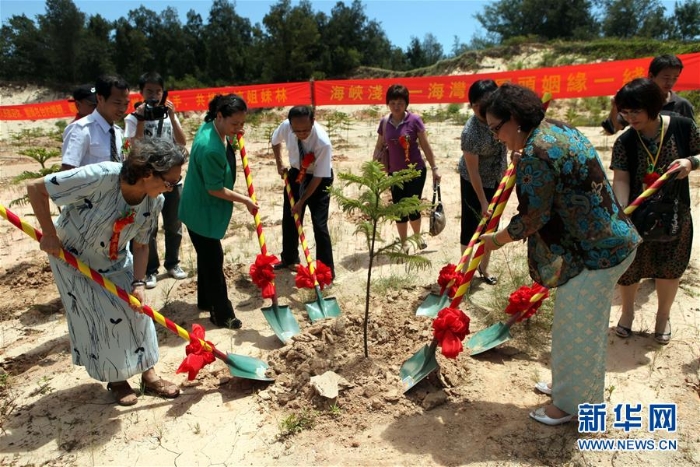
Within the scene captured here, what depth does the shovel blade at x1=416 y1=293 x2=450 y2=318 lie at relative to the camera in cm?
399

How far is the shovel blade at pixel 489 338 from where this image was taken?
11.6ft

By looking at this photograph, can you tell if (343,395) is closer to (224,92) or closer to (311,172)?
(311,172)

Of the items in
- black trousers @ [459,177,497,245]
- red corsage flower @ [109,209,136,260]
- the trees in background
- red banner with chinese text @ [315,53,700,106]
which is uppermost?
the trees in background

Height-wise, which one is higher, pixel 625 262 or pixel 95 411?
pixel 625 262

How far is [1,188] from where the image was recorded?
9.70 m

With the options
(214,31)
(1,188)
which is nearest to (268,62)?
(214,31)

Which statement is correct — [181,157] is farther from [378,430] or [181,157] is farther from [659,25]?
[659,25]

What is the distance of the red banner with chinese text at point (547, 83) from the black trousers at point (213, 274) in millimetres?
8527

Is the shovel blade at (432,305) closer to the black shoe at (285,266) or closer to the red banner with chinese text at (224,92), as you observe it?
the black shoe at (285,266)

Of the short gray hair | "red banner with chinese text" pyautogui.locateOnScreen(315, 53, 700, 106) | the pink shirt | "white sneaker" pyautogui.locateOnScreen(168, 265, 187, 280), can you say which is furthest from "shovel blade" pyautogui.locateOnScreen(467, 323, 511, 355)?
"red banner with chinese text" pyautogui.locateOnScreen(315, 53, 700, 106)

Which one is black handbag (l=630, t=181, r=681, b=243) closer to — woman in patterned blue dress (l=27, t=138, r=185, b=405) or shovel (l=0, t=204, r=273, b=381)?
shovel (l=0, t=204, r=273, b=381)

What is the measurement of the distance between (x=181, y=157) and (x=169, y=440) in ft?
5.50

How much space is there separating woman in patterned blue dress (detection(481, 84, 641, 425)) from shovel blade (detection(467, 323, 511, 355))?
0.96 metres

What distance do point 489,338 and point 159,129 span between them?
3537 mm
